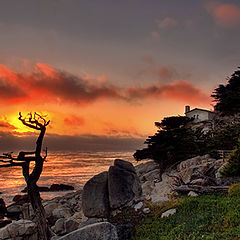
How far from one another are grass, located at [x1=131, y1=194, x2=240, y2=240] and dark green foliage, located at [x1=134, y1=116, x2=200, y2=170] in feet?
62.5

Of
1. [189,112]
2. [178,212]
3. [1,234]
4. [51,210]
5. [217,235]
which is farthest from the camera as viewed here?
[189,112]

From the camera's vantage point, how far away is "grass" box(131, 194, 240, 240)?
896 centimetres

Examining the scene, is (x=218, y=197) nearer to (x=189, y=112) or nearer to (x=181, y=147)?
(x=181, y=147)

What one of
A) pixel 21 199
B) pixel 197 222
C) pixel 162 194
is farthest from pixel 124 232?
pixel 21 199

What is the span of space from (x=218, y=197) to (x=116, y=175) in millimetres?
6050

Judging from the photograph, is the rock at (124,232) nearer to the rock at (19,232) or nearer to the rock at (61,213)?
the rock at (19,232)

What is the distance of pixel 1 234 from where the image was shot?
581 inches

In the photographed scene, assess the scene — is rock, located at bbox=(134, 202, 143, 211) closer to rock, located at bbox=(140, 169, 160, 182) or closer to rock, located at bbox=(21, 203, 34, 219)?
rock, located at bbox=(21, 203, 34, 219)

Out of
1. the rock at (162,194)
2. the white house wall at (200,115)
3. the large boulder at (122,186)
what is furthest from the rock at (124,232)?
the white house wall at (200,115)

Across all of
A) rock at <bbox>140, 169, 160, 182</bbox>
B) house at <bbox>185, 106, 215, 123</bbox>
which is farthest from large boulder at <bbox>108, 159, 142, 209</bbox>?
house at <bbox>185, 106, 215, 123</bbox>

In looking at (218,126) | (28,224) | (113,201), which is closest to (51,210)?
(28,224)

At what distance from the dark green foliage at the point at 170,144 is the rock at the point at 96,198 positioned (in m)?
17.1

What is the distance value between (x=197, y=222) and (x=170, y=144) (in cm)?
2281

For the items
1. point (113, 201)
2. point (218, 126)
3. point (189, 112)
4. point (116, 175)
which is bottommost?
point (113, 201)
